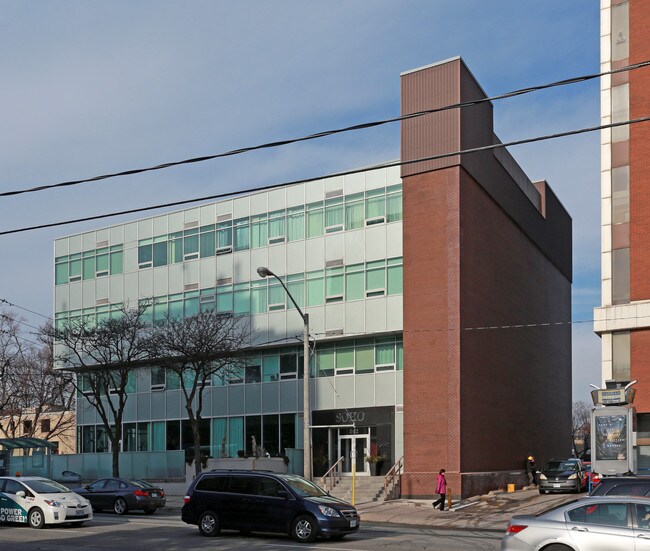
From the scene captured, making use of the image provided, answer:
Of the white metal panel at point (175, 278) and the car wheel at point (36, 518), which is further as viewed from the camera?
the white metal panel at point (175, 278)

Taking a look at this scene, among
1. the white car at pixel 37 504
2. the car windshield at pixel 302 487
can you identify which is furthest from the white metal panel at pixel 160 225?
the car windshield at pixel 302 487

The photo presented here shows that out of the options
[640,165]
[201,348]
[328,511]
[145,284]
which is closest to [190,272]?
[145,284]

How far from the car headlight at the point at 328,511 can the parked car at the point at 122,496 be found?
1263 cm

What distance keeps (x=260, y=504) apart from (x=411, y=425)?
17.6 meters

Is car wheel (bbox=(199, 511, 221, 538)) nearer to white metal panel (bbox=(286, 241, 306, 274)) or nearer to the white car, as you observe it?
the white car

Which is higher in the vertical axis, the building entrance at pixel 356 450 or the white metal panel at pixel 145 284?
the white metal panel at pixel 145 284

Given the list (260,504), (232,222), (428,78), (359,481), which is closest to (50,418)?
(232,222)

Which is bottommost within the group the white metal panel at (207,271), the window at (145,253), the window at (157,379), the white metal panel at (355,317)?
the window at (157,379)

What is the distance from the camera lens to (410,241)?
40.7m

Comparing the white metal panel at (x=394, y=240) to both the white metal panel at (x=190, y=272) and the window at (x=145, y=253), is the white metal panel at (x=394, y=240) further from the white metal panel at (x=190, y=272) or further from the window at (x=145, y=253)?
the window at (x=145, y=253)

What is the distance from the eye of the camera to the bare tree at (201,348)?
140ft

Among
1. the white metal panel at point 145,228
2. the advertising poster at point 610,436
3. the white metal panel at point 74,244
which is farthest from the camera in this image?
the white metal panel at point 74,244

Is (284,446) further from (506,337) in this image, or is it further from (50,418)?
(50,418)

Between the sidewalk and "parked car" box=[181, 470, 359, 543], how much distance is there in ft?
25.5
